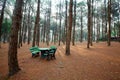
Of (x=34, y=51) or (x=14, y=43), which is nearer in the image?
(x=14, y=43)

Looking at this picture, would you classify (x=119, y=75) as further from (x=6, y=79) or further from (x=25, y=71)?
(x=6, y=79)

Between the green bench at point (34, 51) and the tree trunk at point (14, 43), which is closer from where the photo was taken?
the tree trunk at point (14, 43)

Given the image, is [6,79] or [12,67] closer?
[6,79]

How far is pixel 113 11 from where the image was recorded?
36281 millimetres

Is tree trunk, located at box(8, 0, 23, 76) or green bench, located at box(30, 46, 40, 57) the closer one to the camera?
tree trunk, located at box(8, 0, 23, 76)

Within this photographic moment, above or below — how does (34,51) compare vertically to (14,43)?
below

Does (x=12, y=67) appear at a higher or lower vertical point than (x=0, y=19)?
lower

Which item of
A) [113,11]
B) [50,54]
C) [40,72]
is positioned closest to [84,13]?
[113,11]

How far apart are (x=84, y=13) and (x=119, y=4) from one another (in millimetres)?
10183

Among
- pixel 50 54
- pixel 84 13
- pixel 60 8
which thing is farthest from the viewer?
pixel 84 13

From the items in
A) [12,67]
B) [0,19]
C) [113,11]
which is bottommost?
[12,67]

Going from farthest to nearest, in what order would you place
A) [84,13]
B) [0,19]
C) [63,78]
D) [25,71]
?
[84,13] < [0,19] < [25,71] < [63,78]

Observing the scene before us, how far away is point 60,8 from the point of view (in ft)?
114

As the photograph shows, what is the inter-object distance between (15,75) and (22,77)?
58cm
